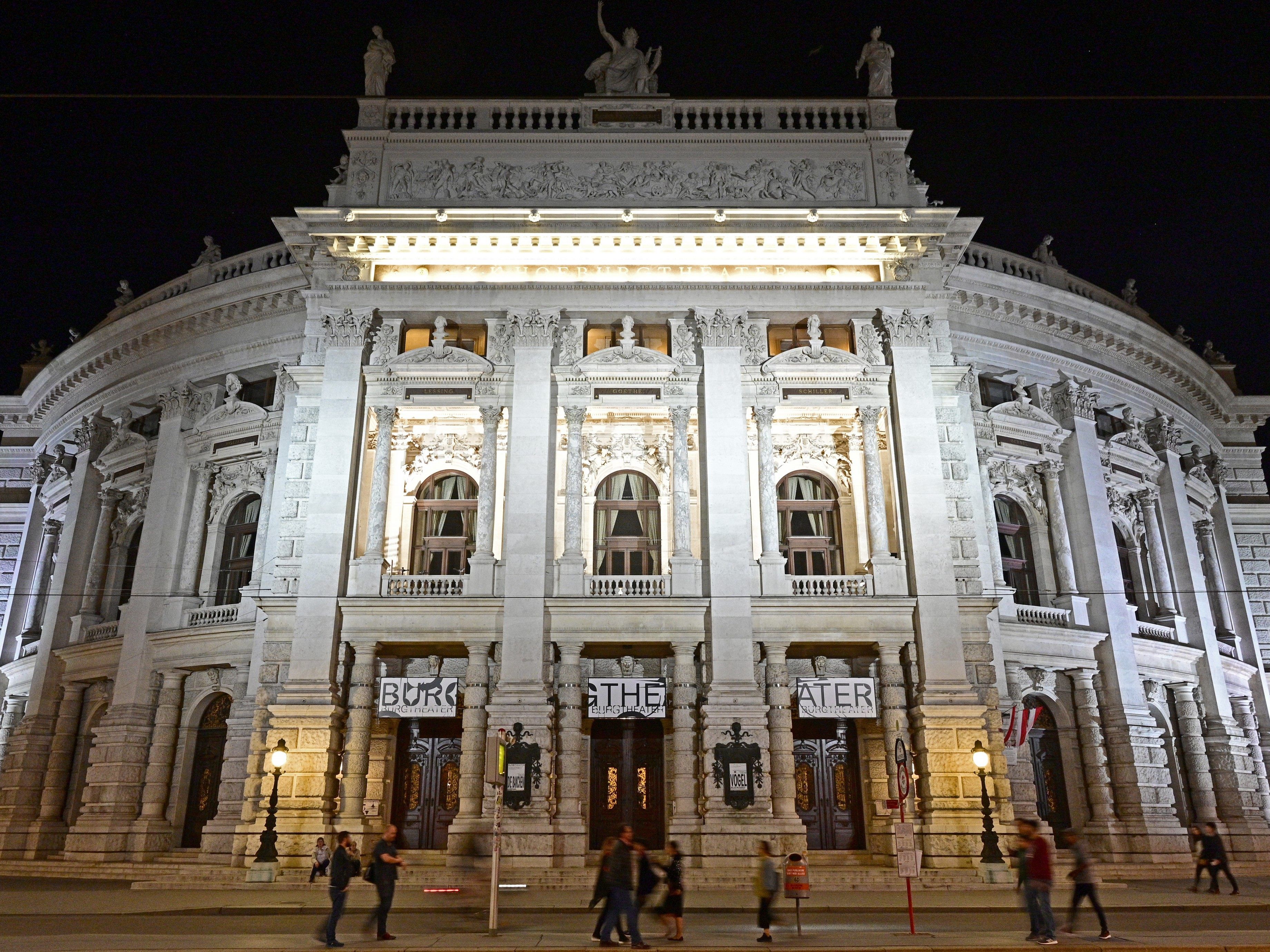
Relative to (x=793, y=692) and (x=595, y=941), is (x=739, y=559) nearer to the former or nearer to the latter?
(x=793, y=692)

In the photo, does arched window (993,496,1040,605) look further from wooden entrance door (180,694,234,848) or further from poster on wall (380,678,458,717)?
wooden entrance door (180,694,234,848)

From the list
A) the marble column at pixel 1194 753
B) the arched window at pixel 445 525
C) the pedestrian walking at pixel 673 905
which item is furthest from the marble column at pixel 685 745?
the marble column at pixel 1194 753

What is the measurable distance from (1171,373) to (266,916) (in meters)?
40.1

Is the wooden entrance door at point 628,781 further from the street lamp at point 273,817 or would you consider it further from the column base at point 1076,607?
the column base at point 1076,607

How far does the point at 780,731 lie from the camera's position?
92.5ft

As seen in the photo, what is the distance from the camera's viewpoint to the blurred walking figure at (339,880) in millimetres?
14805

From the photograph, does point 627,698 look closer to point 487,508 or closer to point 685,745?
point 685,745

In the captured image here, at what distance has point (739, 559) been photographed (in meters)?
29.5

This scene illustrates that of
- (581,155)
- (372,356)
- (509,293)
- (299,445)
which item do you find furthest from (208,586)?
(581,155)

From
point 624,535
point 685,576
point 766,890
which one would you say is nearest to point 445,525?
point 624,535

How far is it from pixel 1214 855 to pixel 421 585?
21.8 meters

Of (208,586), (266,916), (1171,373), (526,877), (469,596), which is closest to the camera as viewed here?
(266,916)

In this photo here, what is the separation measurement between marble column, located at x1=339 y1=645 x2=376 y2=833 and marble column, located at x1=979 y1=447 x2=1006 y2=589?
791 inches

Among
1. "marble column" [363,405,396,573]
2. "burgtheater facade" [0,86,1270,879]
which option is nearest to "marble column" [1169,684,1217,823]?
"burgtheater facade" [0,86,1270,879]
